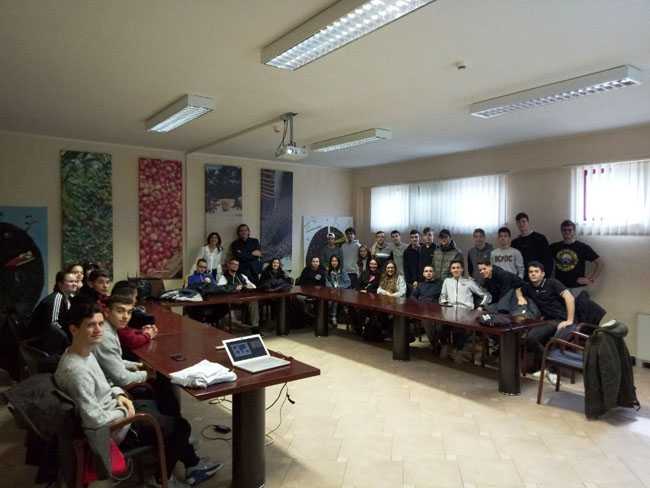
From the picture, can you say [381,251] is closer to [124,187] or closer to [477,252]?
[477,252]

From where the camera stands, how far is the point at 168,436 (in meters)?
2.30

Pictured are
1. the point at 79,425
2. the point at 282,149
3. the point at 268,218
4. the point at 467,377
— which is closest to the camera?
the point at 79,425

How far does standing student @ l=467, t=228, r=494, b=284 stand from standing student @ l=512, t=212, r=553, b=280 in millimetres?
387

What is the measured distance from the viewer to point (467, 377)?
15.1ft

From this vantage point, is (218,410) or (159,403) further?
(218,410)

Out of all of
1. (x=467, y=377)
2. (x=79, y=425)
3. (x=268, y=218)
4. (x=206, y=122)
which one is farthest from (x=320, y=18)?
(x=268, y=218)

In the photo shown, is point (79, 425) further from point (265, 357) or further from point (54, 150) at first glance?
point (54, 150)

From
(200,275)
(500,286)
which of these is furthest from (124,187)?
(500,286)

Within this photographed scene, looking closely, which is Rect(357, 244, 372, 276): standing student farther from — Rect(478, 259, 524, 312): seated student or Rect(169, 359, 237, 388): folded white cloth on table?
Rect(169, 359, 237, 388): folded white cloth on table

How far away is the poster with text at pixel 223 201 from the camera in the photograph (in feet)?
24.1

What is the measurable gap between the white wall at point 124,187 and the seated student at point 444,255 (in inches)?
108

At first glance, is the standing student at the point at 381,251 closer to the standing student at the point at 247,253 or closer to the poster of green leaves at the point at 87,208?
the standing student at the point at 247,253

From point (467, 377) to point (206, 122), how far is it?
3936 mm

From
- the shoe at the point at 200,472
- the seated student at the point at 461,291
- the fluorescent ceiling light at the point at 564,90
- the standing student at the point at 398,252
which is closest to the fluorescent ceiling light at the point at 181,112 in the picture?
the fluorescent ceiling light at the point at 564,90
